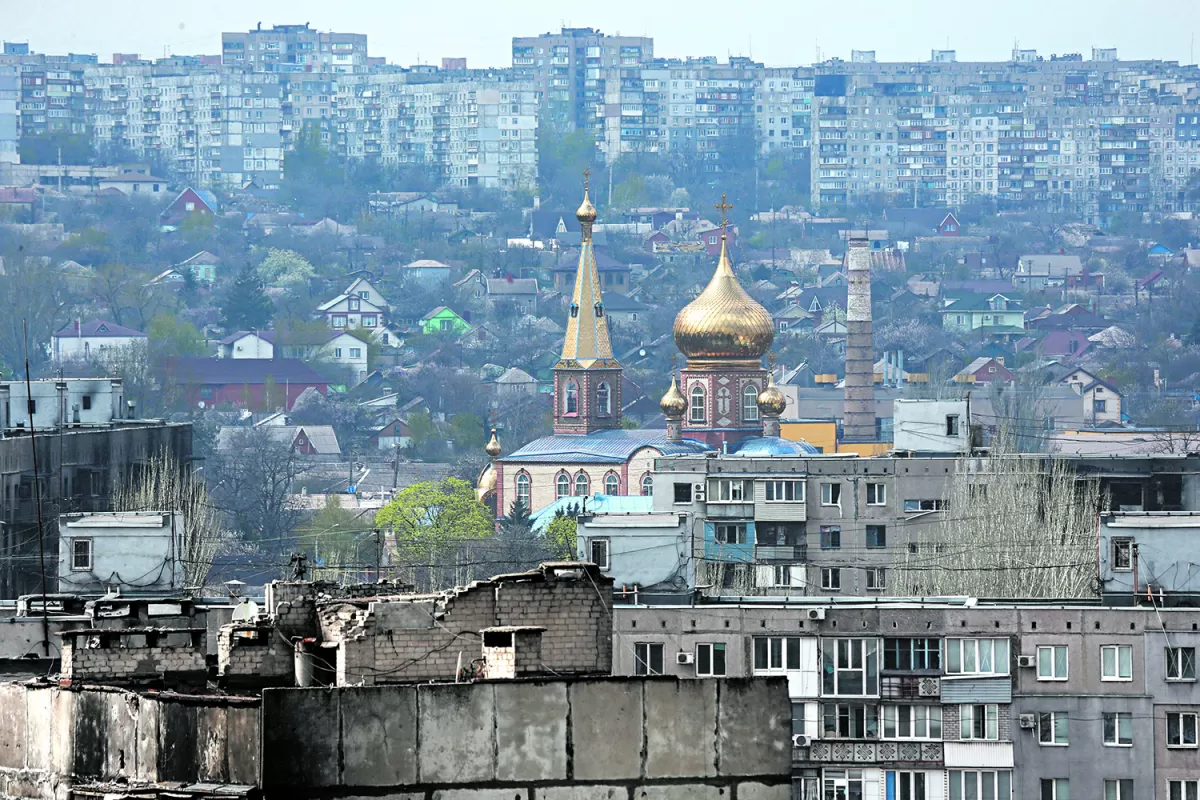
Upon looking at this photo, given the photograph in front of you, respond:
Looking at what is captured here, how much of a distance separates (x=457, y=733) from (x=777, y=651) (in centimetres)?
2024

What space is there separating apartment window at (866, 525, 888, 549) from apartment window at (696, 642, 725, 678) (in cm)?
2367

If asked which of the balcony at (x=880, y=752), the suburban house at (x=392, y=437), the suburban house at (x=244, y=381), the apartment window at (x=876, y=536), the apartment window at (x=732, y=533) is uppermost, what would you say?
the balcony at (x=880, y=752)

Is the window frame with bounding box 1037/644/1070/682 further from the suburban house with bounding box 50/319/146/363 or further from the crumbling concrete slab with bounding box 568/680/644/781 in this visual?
the suburban house with bounding box 50/319/146/363

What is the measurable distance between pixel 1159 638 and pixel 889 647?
8.56ft

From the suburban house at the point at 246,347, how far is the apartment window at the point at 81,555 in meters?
147

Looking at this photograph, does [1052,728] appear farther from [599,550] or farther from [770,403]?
[770,403]

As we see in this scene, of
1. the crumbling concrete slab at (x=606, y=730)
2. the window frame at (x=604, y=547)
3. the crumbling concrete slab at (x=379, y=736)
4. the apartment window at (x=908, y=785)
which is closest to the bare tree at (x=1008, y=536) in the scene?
the window frame at (x=604, y=547)

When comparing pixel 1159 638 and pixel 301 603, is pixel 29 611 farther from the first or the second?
pixel 301 603

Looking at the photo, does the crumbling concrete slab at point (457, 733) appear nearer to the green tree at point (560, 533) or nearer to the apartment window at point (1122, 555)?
the apartment window at point (1122, 555)

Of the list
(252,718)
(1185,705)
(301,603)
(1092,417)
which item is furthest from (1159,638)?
(1092,417)

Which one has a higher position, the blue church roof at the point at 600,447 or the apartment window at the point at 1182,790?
the apartment window at the point at 1182,790

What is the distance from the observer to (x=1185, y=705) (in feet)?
119

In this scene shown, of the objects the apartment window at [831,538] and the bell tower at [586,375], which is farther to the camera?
the bell tower at [586,375]

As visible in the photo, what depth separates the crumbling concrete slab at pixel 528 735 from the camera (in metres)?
16.9
